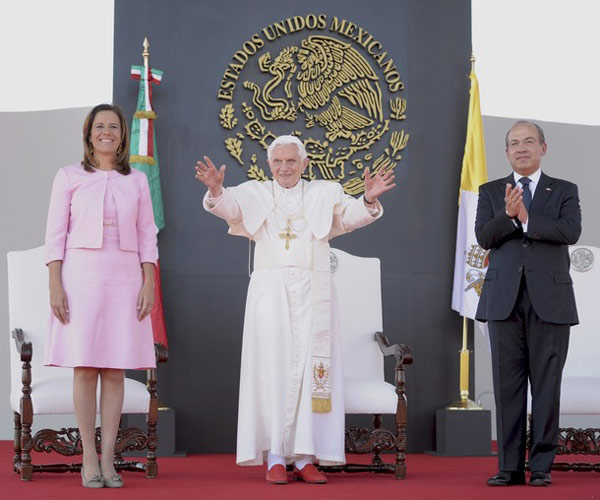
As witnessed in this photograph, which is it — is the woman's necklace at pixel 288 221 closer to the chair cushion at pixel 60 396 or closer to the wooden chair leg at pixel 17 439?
the chair cushion at pixel 60 396

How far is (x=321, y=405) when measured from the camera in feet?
14.6

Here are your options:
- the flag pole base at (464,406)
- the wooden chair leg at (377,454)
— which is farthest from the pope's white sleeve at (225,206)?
the flag pole base at (464,406)

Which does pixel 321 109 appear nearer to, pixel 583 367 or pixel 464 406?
pixel 464 406

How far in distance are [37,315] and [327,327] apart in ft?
4.89

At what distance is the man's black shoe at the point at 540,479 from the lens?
413 centimetres

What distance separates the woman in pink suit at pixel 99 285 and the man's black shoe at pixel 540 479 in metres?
1.70

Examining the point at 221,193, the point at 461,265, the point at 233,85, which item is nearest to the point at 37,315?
the point at 221,193

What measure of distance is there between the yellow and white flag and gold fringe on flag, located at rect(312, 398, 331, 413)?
166 centimetres

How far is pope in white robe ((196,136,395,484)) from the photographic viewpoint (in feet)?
14.4

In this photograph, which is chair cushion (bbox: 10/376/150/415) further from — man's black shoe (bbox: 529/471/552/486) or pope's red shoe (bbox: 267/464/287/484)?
man's black shoe (bbox: 529/471/552/486)

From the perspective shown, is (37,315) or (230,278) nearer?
(37,315)

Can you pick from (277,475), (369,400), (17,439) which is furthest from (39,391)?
(369,400)

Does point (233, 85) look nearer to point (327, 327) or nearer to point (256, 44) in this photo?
point (256, 44)

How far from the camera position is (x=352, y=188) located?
6.02 m
